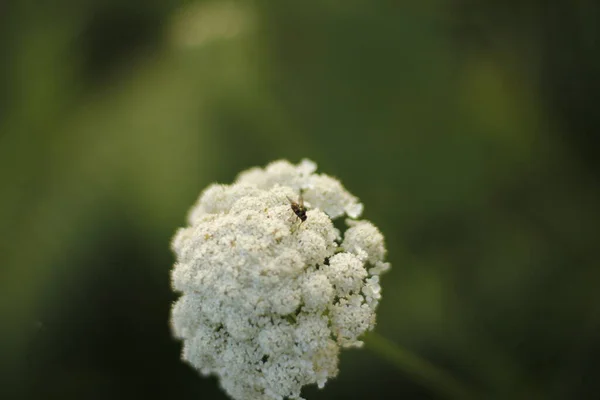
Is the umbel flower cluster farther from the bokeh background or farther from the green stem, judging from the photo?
the bokeh background

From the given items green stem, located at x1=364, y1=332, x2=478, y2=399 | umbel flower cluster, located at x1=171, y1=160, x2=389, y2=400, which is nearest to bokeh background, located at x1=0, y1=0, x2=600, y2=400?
green stem, located at x1=364, y1=332, x2=478, y2=399

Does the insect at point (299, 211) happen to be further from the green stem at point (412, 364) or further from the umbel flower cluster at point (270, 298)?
the green stem at point (412, 364)

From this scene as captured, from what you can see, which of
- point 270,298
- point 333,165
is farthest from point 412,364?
point 333,165

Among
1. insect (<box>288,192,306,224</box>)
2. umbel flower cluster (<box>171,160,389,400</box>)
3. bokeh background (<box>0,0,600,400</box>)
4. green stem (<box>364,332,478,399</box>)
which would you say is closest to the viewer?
umbel flower cluster (<box>171,160,389,400</box>)

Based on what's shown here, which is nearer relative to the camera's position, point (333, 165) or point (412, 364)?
point (412, 364)

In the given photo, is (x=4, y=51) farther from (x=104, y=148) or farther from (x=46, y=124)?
(x=104, y=148)

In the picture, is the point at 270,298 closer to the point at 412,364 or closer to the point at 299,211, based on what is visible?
the point at 299,211
